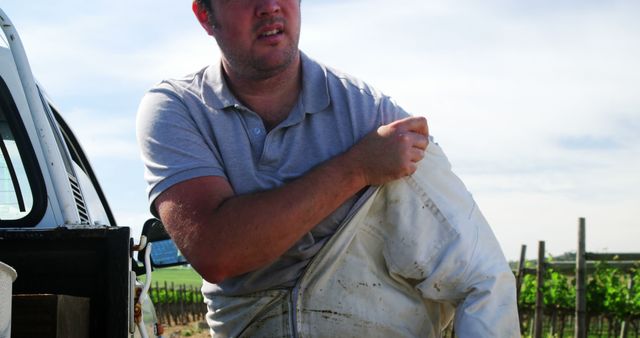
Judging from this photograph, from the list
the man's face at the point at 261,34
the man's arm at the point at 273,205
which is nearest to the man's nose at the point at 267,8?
the man's face at the point at 261,34

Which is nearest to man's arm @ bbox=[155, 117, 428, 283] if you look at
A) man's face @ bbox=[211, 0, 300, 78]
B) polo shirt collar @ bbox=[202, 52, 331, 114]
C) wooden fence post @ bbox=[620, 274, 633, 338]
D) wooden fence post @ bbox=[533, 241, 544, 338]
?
polo shirt collar @ bbox=[202, 52, 331, 114]

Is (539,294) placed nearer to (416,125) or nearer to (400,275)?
(400,275)

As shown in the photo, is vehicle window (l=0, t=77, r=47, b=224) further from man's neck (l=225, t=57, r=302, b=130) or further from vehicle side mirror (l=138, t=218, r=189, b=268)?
man's neck (l=225, t=57, r=302, b=130)

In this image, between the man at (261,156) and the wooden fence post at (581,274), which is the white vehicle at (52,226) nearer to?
the man at (261,156)

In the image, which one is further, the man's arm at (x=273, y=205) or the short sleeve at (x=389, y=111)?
the short sleeve at (x=389, y=111)

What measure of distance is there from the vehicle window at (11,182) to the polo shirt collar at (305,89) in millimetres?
640

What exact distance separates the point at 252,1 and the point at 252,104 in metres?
0.27

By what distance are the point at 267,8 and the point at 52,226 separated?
92 centimetres

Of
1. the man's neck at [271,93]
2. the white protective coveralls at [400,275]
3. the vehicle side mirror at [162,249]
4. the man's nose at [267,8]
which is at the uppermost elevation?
the man's nose at [267,8]

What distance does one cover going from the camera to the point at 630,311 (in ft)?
73.9

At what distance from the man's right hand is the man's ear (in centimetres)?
60

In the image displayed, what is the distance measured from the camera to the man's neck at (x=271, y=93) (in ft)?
8.57

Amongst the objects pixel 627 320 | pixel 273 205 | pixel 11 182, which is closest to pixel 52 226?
pixel 11 182

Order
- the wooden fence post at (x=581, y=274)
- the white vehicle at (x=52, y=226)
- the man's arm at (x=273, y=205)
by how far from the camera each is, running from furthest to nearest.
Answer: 1. the wooden fence post at (x=581, y=274)
2. the man's arm at (x=273, y=205)
3. the white vehicle at (x=52, y=226)
